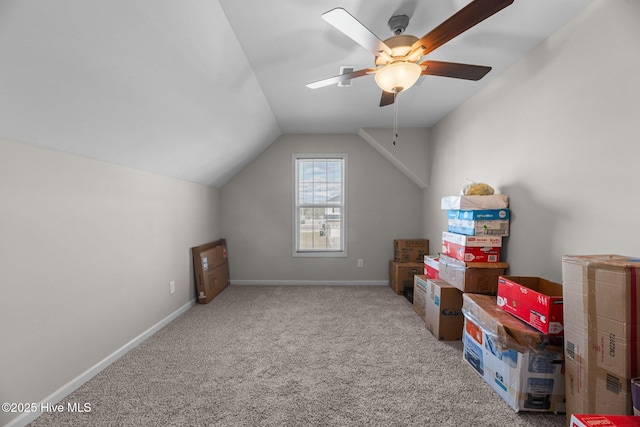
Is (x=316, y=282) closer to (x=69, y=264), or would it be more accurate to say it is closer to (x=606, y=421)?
(x=69, y=264)

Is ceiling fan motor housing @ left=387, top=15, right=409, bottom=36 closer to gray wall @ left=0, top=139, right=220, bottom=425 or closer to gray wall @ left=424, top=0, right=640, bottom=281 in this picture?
gray wall @ left=424, top=0, right=640, bottom=281

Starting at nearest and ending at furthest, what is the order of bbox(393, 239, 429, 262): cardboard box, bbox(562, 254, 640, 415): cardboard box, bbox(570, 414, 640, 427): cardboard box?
bbox(570, 414, 640, 427): cardboard box < bbox(562, 254, 640, 415): cardboard box < bbox(393, 239, 429, 262): cardboard box

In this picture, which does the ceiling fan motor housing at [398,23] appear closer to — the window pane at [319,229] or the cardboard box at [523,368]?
the cardboard box at [523,368]

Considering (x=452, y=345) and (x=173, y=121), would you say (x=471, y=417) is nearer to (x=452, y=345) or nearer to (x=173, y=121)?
(x=452, y=345)

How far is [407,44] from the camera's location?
1466 millimetres

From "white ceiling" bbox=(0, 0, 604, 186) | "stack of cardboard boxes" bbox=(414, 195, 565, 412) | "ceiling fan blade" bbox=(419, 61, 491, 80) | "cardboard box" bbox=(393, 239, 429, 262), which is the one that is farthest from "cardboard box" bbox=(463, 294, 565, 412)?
"cardboard box" bbox=(393, 239, 429, 262)

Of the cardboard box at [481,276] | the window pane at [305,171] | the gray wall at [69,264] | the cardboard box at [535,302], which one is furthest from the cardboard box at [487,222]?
the gray wall at [69,264]

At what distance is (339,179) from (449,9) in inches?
108

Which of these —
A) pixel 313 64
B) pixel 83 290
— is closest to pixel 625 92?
pixel 313 64

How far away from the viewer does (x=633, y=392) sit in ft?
3.32

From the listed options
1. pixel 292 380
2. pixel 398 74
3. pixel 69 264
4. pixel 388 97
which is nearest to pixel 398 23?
pixel 398 74

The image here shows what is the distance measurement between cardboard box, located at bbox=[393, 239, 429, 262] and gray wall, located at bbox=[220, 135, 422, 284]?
0.79 ft

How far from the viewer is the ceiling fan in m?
1.15

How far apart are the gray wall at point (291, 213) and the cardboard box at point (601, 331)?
9.09 feet
